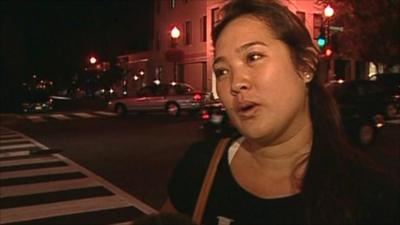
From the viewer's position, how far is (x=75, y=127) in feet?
66.8

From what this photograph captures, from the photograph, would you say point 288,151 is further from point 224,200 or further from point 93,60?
point 93,60

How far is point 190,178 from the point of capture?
1.73 meters

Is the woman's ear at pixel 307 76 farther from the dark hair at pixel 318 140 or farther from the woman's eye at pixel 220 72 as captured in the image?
the woman's eye at pixel 220 72

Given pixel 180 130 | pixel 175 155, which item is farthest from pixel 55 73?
pixel 175 155

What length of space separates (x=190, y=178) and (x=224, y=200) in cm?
17

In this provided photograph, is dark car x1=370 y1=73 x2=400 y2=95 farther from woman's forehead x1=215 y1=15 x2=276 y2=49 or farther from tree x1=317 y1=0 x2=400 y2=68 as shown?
woman's forehead x1=215 y1=15 x2=276 y2=49

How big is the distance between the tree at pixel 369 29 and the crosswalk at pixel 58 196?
15.8 meters

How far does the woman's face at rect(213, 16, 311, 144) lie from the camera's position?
1.44 m

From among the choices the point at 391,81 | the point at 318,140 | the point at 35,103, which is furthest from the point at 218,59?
the point at 35,103

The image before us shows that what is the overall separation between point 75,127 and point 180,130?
190 inches

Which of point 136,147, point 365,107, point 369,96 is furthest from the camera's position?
point 369,96

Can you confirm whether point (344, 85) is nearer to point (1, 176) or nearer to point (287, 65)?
point (1, 176)

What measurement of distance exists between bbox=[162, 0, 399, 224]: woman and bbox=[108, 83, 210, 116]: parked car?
21374 mm

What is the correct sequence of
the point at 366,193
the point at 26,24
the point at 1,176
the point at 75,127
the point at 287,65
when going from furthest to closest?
1. the point at 26,24
2. the point at 75,127
3. the point at 1,176
4. the point at 287,65
5. the point at 366,193
